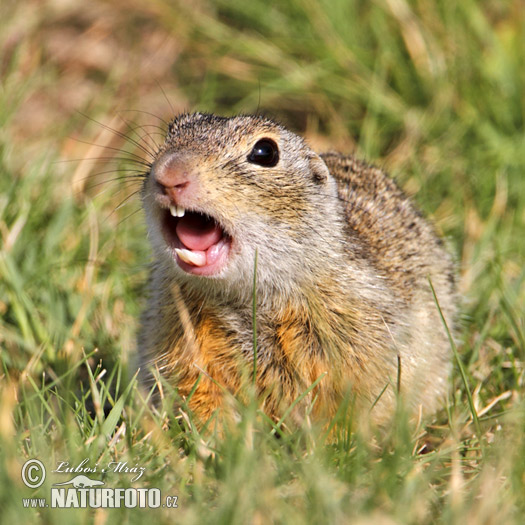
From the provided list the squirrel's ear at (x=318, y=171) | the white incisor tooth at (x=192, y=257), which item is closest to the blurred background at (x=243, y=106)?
the squirrel's ear at (x=318, y=171)

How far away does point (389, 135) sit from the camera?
6.62 metres

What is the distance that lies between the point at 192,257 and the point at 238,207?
274 mm

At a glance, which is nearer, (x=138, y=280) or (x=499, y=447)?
(x=499, y=447)

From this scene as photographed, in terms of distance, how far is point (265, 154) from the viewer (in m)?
3.52

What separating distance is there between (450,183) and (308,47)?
168 cm

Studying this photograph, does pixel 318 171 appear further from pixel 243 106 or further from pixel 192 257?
pixel 243 106

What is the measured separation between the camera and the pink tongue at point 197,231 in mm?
3262

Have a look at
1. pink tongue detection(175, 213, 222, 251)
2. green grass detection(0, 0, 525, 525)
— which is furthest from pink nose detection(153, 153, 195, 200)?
green grass detection(0, 0, 525, 525)

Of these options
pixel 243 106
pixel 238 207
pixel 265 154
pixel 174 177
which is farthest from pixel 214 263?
pixel 243 106

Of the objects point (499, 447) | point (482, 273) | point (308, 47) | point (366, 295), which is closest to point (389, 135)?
point (308, 47)

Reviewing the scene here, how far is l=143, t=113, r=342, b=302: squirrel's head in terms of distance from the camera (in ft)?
10.4

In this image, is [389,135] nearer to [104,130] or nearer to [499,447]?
[104,130]

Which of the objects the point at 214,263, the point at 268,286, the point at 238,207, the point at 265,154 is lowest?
the point at 268,286

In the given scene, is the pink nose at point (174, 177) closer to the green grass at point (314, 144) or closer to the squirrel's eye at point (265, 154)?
the squirrel's eye at point (265, 154)
